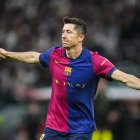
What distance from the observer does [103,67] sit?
359 inches

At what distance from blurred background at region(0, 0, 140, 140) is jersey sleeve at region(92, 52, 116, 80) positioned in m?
3.67

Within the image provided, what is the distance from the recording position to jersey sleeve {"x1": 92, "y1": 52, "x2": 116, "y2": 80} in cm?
909

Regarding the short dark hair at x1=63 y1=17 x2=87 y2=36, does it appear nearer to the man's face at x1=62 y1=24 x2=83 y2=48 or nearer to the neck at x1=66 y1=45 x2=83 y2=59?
the man's face at x1=62 y1=24 x2=83 y2=48

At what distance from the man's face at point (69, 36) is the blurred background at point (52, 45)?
3562 millimetres

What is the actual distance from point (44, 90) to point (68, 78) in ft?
25.6

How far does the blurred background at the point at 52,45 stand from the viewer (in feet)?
44.4

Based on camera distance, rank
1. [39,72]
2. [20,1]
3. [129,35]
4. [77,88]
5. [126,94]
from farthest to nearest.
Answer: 1. [20,1]
2. [129,35]
3. [39,72]
4. [126,94]
5. [77,88]

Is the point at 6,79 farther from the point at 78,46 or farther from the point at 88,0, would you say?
the point at 78,46

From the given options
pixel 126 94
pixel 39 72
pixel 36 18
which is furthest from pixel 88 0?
pixel 126 94

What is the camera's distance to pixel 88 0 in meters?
20.6

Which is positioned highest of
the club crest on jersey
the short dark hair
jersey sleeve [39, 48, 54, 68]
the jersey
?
A: the short dark hair

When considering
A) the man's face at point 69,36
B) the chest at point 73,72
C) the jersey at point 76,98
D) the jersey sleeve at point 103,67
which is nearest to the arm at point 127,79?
the jersey sleeve at point 103,67

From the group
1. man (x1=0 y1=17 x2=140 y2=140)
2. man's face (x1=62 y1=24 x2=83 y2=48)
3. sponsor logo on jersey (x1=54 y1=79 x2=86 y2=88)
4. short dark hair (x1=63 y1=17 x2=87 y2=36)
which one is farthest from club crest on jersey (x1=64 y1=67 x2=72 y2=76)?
short dark hair (x1=63 y1=17 x2=87 y2=36)

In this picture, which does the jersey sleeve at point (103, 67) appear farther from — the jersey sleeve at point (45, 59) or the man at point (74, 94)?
the jersey sleeve at point (45, 59)
